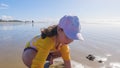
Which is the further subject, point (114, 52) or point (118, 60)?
point (114, 52)

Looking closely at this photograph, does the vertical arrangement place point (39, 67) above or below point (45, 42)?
below

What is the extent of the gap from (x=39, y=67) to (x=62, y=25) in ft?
1.81

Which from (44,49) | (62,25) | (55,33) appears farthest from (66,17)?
(44,49)

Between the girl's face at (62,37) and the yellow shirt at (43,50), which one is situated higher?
the girl's face at (62,37)

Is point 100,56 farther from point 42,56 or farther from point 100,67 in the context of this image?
point 42,56

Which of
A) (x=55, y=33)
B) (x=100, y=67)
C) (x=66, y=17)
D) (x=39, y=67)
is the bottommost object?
(x=100, y=67)

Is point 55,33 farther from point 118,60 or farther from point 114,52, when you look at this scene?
point 114,52

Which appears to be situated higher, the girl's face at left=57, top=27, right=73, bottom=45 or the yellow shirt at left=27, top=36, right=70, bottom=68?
the girl's face at left=57, top=27, right=73, bottom=45

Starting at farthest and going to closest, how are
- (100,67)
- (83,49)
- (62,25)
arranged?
(83,49) < (100,67) < (62,25)

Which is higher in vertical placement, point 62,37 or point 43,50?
point 62,37

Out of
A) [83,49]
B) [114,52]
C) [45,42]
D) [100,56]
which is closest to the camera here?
[45,42]

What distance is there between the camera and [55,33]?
2.60 meters

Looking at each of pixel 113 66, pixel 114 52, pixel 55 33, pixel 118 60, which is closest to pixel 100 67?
pixel 113 66

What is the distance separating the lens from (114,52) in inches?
241
